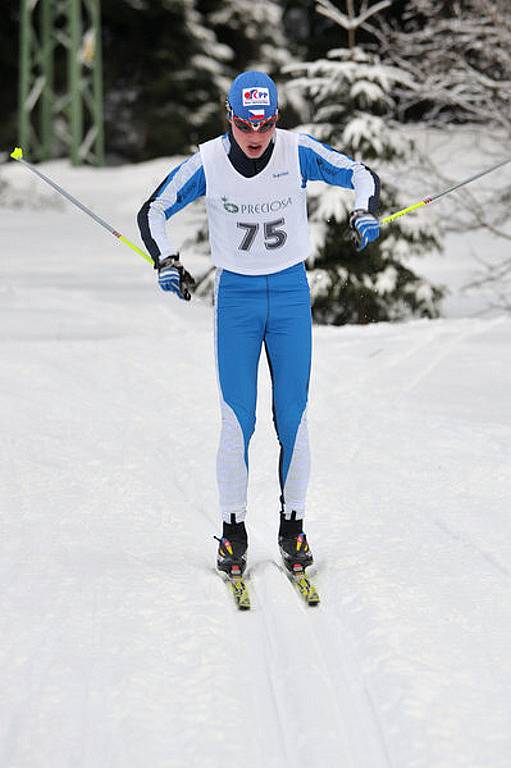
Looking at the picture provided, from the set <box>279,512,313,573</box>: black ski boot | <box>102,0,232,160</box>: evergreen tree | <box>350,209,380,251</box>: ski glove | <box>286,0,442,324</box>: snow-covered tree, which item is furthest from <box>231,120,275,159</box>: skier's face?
<box>102,0,232,160</box>: evergreen tree

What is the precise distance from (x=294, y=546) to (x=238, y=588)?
0.38m

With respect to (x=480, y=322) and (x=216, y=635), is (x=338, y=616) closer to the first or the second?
(x=216, y=635)

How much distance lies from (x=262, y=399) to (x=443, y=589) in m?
3.42

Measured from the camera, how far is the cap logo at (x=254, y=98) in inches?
162

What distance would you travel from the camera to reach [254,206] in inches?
167

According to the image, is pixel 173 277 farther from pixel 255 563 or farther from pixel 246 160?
pixel 255 563

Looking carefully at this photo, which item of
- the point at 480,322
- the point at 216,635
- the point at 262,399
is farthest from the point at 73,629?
the point at 480,322

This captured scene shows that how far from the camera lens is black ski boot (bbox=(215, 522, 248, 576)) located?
442 cm

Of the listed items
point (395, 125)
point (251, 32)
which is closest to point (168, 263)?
point (395, 125)

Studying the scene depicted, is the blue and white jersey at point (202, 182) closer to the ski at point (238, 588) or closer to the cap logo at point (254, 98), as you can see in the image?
the cap logo at point (254, 98)

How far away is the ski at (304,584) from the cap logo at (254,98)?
73.1 inches

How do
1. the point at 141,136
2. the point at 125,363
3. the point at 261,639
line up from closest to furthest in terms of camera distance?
1. the point at 261,639
2. the point at 125,363
3. the point at 141,136

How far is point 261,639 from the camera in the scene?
3.84 metres

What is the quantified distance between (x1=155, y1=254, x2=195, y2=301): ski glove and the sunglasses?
57 cm
